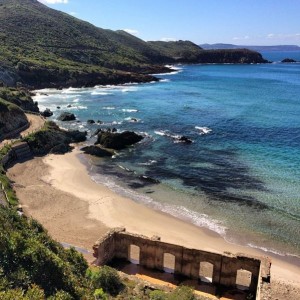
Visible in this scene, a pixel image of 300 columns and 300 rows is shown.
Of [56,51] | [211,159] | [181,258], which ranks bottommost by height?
[181,258]

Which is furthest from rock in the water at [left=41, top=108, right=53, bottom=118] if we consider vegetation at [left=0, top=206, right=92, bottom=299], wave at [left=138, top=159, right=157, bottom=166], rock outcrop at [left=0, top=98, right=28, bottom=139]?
vegetation at [left=0, top=206, right=92, bottom=299]

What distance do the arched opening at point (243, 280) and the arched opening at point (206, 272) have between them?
1789mm

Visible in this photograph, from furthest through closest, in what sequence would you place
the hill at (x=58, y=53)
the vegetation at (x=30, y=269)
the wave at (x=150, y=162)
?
1. the hill at (x=58, y=53)
2. the wave at (x=150, y=162)
3. the vegetation at (x=30, y=269)

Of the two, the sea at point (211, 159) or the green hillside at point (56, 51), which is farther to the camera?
the green hillside at point (56, 51)

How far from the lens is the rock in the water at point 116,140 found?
54669 millimetres

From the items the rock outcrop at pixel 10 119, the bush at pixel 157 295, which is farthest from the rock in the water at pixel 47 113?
the bush at pixel 157 295

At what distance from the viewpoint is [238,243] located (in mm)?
31172

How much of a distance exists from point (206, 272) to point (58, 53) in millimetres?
117062

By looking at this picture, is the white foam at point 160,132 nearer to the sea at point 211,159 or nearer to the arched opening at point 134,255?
the sea at point 211,159

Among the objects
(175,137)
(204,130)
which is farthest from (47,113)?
(204,130)

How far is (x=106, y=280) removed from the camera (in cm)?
2105

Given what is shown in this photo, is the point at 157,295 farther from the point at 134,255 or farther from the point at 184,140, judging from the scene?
the point at 184,140

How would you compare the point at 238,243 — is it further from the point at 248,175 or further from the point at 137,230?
the point at 248,175

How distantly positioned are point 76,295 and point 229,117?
199 feet
